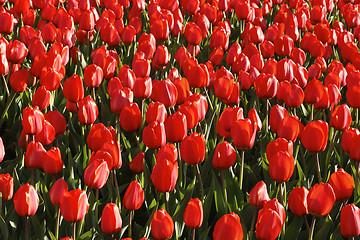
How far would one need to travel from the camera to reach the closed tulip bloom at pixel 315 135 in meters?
2.01

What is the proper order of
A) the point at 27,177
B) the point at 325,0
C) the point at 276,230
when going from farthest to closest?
the point at 325,0 < the point at 27,177 < the point at 276,230

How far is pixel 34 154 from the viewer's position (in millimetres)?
2010

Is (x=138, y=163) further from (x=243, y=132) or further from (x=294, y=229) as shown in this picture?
(x=294, y=229)

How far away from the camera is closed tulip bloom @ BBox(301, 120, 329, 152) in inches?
79.0

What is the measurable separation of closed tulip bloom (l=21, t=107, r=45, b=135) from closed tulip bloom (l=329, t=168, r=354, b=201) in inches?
39.1

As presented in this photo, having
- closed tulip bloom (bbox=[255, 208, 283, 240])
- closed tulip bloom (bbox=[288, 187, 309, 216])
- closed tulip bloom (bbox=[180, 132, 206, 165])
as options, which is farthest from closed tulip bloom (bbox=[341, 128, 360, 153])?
closed tulip bloom (bbox=[255, 208, 283, 240])

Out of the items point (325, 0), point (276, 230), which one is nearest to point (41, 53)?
point (276, 230)

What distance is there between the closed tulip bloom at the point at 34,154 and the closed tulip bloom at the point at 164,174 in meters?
0.43

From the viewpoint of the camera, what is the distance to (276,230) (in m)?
1.57

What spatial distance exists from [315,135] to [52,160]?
87 cm

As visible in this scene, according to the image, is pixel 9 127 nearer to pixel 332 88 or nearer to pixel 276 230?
pixel 332 88

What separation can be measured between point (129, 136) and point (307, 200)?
1199 mm

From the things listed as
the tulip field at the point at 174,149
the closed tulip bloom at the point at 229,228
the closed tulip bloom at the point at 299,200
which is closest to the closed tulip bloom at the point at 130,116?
the tulip field at the point at 174,149

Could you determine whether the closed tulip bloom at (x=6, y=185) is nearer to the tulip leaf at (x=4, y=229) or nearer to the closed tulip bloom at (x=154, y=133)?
the tulip leaf at (x=4, y=229)
